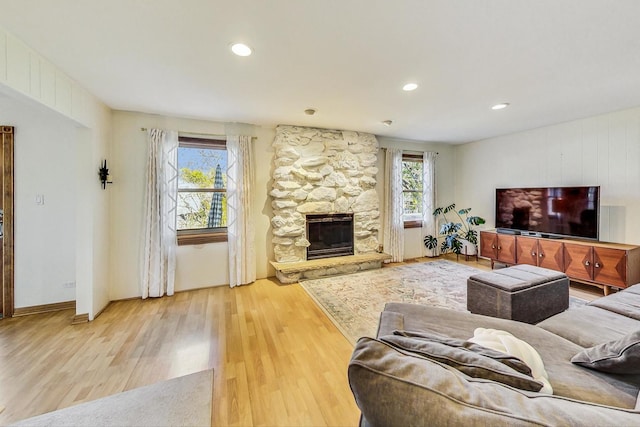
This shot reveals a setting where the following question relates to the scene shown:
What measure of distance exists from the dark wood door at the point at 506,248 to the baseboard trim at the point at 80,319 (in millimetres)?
5640

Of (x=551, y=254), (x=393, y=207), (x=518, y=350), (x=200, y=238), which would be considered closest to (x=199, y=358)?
(x=200, y=238)

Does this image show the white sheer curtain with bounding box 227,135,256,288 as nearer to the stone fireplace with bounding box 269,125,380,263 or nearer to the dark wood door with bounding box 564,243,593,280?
the stone fireplace with bounding box 269,125,380,263

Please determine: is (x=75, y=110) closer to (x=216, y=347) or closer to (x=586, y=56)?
(x=216, y=347)

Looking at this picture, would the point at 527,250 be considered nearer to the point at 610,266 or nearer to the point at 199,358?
the point at 610,266

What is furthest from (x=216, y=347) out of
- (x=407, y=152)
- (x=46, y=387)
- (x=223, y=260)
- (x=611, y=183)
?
(x=611, y=183)

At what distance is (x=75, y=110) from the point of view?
2.35 m

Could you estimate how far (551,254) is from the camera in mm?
3514

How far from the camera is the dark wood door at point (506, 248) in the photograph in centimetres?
397

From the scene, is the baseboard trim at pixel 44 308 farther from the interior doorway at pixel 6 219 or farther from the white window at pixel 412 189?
the white window at pixel 412 189

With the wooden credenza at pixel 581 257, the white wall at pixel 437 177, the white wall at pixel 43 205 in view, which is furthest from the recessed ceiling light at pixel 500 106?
the white wall at pixel 43 205

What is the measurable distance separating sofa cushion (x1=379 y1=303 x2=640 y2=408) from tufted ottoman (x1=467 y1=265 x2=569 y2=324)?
1.88 ft

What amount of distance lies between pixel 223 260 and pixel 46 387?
207cm

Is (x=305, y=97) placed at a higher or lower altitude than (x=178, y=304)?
A: higher

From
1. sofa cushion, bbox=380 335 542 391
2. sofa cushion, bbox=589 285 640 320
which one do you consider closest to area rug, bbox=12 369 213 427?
sofa cushion, bbox=380 335 542 391
